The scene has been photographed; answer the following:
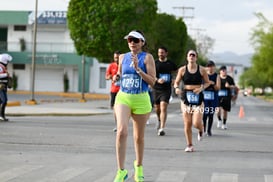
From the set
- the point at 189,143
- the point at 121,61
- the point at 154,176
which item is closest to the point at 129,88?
the point at 121,61

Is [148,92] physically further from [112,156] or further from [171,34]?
[171,34]

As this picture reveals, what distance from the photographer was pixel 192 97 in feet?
36.6

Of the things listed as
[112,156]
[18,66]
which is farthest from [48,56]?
[112,156]

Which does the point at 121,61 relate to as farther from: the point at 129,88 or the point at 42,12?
the point at 42,12

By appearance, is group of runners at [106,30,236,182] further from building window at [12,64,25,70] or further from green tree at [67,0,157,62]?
building window at [12,64,25,70]

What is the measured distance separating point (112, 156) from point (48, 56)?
142 feet

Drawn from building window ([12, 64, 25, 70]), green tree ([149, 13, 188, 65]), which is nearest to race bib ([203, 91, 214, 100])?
green tree ([149, 13, 188, 65])

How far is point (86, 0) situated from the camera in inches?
1161

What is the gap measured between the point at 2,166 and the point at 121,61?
8.29 ft

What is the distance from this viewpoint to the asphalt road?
26.9ft

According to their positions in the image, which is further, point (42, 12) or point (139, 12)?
point (42, 12)

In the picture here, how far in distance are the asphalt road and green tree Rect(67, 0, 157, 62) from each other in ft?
46.7

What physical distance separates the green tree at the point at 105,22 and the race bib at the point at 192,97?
58.2 ft

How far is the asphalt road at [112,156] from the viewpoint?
8.19 m
